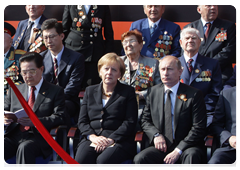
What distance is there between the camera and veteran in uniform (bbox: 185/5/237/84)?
13.9 feet

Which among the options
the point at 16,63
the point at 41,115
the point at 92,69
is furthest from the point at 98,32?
the point at 41,115

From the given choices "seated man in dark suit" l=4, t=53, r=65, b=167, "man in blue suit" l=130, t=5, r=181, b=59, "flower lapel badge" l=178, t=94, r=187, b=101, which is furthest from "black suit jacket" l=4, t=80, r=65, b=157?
"man in blue suit" l=130, t=5, r=181, b=59

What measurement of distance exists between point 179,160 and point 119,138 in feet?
1.85

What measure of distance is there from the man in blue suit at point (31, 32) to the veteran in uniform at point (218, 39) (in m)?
2.15

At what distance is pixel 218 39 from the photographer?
4.30 meters

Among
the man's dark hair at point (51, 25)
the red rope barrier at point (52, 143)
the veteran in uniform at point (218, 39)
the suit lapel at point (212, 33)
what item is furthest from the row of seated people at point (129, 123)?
the suit lapel at point (212, 33)

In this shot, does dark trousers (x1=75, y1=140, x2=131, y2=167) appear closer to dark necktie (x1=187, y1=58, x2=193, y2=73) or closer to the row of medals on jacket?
dark necktie (x1=187, y1=58, x2=193, y2=73)

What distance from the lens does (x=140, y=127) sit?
3.42m

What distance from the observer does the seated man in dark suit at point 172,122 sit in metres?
2.94

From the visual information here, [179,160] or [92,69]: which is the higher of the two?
[92,69]

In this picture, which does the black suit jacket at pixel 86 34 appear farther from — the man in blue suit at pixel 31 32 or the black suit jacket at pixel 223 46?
the black suit jacket at pixel 223 46

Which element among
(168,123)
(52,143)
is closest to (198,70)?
(168,123)

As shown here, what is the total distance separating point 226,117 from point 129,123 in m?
0.89

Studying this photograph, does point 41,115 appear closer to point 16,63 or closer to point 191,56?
point 16,63
